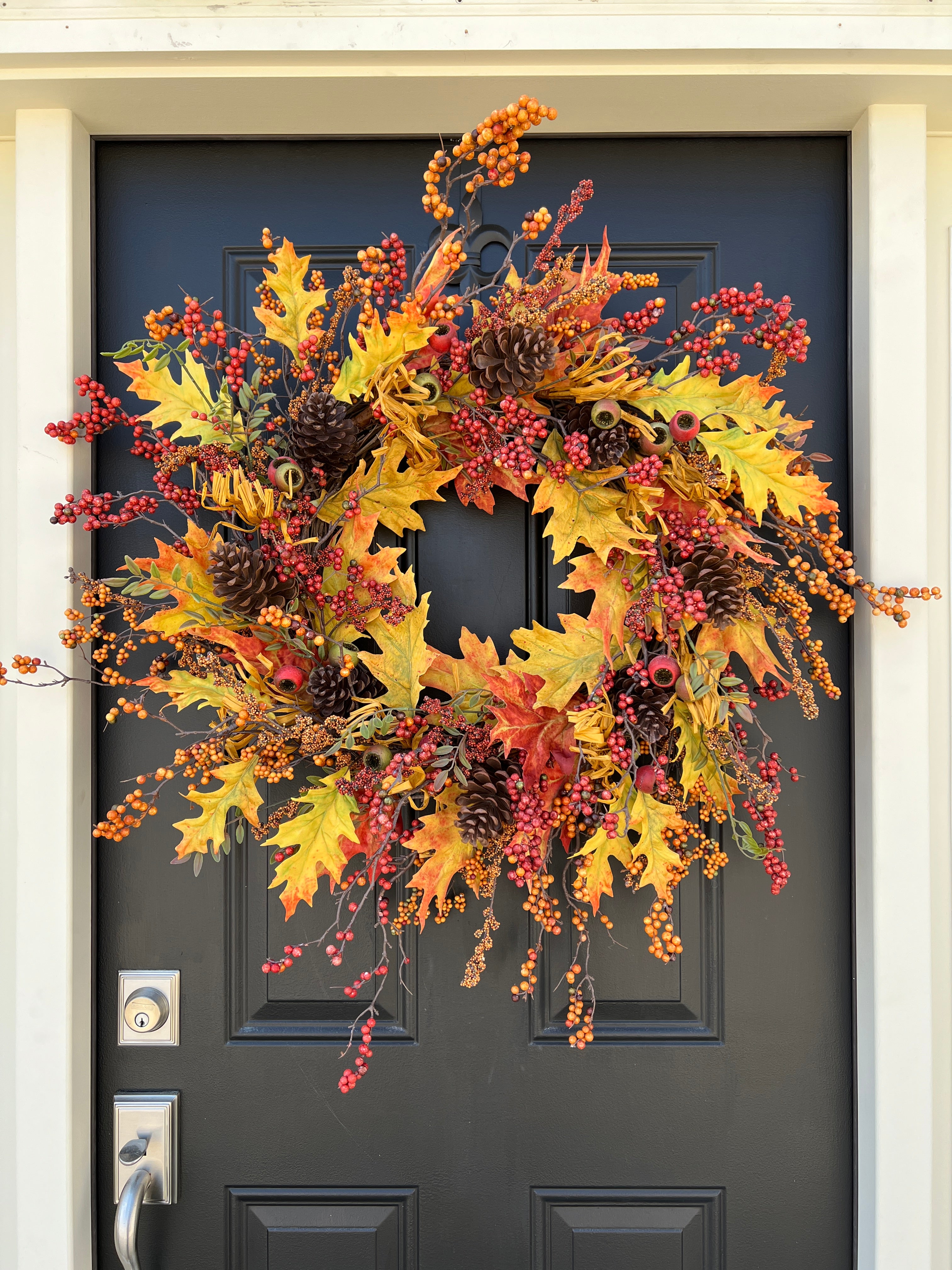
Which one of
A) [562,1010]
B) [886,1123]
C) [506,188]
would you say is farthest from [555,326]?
[886,1123]

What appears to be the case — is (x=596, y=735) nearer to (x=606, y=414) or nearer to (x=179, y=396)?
(x=606, y=414)

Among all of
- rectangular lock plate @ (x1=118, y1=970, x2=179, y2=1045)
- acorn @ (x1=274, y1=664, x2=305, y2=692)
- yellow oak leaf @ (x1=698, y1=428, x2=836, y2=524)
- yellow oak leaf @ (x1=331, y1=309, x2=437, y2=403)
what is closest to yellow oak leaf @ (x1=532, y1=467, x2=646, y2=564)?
yellow oak leaf @ (x1=698, y1=428, x2=836, y2=524)

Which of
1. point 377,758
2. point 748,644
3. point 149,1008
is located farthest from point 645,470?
point 149,1008

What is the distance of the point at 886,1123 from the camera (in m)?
0.99

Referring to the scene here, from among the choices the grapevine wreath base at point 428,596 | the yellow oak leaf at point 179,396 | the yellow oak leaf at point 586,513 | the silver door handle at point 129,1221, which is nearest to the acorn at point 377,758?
the grapevine wreath base at point 428,596

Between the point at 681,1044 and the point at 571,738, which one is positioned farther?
the point at 681,1044

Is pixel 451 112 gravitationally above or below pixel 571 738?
above

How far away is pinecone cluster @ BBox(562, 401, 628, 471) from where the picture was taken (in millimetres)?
906

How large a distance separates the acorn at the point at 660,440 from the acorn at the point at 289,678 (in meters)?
0.50

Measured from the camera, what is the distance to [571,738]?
94cm

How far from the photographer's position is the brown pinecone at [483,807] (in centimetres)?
89

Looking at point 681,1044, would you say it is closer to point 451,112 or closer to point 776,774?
point 776,774

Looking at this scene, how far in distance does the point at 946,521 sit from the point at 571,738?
617 millimetres

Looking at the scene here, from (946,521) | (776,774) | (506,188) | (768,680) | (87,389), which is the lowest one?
(776,774)
